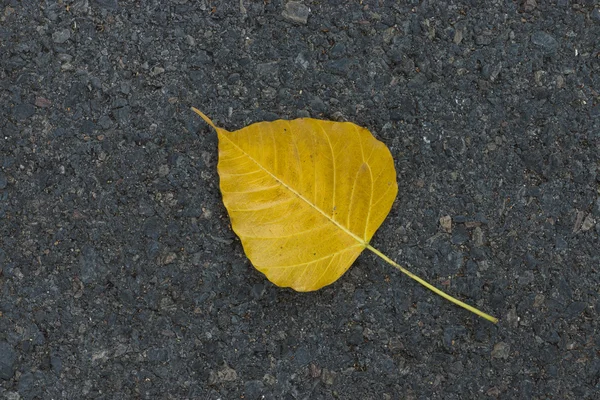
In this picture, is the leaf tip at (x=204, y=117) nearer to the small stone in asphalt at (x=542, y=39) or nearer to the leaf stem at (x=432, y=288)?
the leaf stem at (x=432, y=288)

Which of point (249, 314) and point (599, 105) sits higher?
point (599, 105)

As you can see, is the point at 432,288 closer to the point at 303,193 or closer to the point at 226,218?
the point at 303,193

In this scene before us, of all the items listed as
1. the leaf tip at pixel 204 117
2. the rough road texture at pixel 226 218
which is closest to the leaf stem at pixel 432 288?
the rough road texture at pixel 226 218

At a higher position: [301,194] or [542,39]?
[542,39]

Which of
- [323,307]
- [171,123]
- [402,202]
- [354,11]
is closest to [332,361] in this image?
[323,307]

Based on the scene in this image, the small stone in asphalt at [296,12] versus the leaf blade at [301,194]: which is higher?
the small stone in asphalt at [296,12]

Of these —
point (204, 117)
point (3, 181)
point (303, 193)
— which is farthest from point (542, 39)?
point (3, 181)

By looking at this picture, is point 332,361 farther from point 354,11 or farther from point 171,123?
point 354,11
